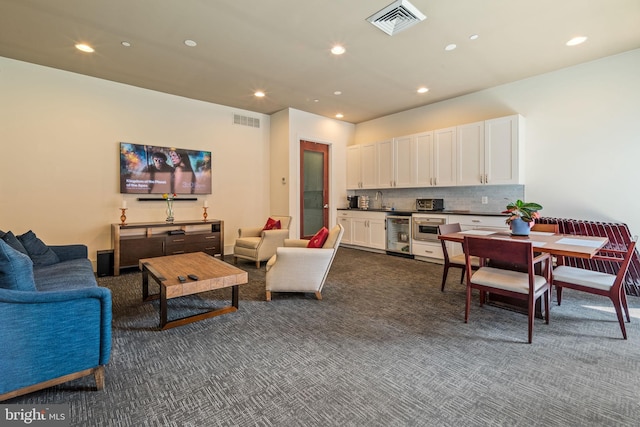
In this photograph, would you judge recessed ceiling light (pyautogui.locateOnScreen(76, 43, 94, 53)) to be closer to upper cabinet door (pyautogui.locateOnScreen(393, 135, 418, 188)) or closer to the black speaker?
the black speaker

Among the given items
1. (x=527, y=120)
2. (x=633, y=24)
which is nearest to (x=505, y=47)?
(x=633, y=24)

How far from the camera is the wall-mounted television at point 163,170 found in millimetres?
4781

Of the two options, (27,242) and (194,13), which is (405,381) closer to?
(194,13)

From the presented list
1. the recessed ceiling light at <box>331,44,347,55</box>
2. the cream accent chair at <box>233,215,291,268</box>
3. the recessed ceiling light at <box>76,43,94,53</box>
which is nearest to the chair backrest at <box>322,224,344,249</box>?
the cream accent chair at <box>233,215,291,268</box>

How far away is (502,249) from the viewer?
2.44 m

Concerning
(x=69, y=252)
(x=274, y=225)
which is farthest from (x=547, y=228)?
(x=69, y=252)

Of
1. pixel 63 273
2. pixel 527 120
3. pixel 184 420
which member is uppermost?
pixel 527 120

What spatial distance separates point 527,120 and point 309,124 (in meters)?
3.96

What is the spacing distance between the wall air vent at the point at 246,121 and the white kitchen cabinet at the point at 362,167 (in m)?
2.26

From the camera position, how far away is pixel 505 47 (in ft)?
11.7

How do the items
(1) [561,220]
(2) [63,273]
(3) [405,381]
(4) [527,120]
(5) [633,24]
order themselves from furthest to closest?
1. (4) [527,120]
2. (1) [561,220]
3. (5) [633,24]
4. (2) [63,273]
5. (3) [405,381]

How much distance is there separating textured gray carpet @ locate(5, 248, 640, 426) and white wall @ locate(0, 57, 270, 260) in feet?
7.10

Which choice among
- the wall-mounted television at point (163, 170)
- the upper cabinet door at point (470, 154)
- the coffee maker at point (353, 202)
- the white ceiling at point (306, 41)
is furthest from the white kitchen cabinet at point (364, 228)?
the wall-mounted television at point (163, 170)

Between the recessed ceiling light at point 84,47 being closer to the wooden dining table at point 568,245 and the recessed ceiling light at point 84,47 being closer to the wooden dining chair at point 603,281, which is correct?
the wooden dining table at point 568,245
